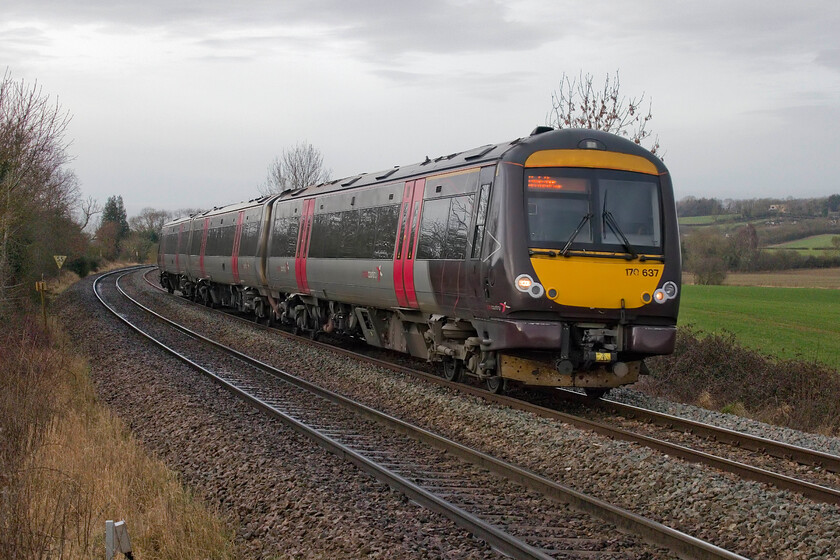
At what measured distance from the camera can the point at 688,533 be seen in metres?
5.49

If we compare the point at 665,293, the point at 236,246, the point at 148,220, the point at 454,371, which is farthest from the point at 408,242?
the point at 148,220

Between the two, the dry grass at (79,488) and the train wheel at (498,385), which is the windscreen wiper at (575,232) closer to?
the train wheel at (498,385)

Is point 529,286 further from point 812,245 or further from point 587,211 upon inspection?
point 812,245

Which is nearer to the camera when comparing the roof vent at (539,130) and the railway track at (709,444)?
the railway track at (709,444)

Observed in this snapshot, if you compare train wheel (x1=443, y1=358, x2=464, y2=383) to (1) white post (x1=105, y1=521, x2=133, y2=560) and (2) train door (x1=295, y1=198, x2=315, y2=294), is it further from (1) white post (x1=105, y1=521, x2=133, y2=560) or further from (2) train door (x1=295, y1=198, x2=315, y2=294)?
(1) white post (x1=105, y1=521, x2=133, y2=560)

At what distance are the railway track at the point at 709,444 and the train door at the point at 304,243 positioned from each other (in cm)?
699

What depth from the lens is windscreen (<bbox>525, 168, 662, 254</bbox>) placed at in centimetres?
941

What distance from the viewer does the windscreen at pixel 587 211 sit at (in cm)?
941

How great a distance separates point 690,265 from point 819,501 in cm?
3604

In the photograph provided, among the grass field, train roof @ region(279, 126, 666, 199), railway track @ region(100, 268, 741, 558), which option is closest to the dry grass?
railway track @ region(100, 268, 741, 558)

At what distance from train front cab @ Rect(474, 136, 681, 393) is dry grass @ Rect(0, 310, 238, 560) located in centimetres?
423

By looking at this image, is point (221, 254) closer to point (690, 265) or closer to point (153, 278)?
point (690, 265)

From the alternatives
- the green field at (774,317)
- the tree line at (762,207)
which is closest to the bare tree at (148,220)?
the tree line at (762,207)

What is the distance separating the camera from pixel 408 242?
12.1 meters
